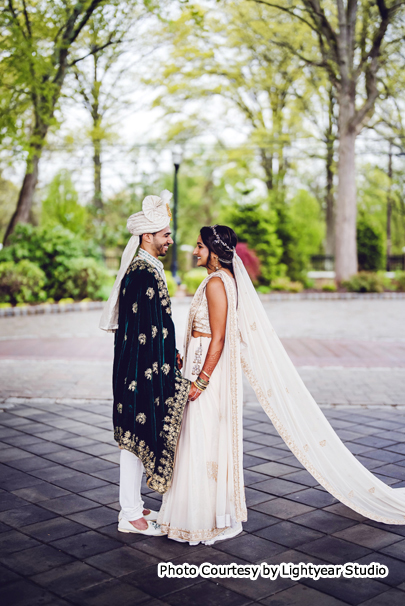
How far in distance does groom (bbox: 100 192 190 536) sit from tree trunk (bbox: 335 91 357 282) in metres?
18.4

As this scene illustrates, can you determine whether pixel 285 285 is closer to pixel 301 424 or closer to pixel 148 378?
pixel 301 424

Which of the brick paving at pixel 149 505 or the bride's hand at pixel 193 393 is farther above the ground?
the bride's hand at pixel 193 393

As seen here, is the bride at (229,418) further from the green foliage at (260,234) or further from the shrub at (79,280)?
the green foliage at (260,234)

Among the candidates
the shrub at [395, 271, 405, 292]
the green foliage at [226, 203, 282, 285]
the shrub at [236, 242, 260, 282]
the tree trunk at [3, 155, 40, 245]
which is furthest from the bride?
the shrub at [395, 271, 405, 292]

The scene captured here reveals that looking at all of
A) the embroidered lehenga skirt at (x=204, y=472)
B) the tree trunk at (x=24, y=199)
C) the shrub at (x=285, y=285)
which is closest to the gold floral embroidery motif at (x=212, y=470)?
the embroidered lehenga skirt at (x=204, y=472)

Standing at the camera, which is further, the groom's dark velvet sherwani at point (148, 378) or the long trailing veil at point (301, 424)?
the long trailing veil at point (301, 424)

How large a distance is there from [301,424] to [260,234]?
17.9 m

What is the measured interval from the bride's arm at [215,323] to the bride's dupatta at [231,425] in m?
0.04

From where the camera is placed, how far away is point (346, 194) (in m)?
21.1

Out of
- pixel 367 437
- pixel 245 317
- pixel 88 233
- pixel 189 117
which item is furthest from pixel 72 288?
pixel 189 117

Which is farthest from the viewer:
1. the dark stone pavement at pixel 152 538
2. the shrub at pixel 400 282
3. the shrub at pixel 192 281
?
the shrub at pixel 400 282

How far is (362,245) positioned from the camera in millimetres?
24297

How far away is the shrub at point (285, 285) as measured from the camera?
807 inches

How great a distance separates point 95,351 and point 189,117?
21191 mm
